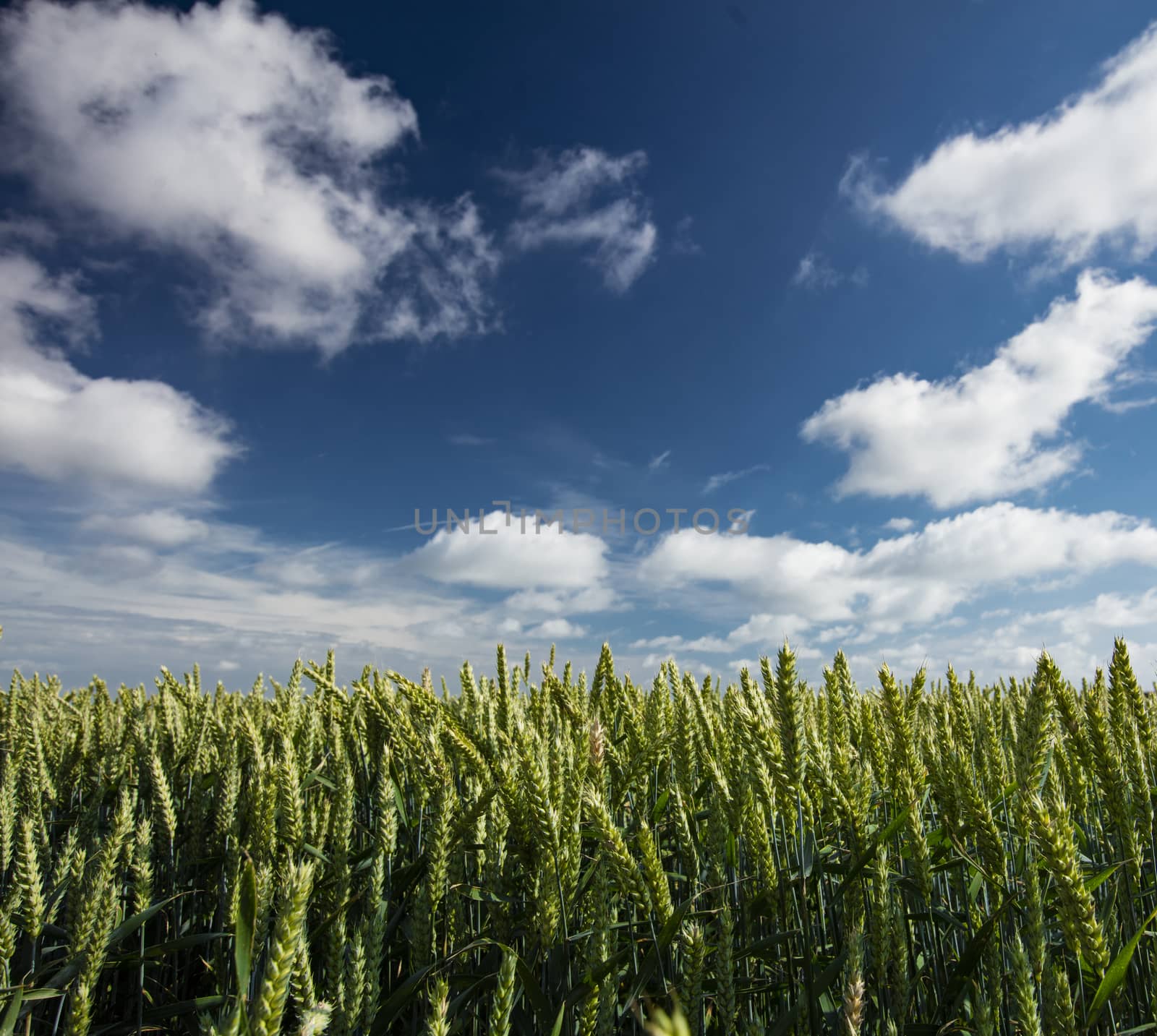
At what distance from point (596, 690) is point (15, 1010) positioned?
2.55m

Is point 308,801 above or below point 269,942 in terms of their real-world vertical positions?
above

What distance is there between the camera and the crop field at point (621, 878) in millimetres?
1719

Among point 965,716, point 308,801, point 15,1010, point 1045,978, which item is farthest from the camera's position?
point 308,801

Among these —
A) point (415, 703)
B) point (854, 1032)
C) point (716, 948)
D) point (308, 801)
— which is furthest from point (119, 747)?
point (854, 1032)

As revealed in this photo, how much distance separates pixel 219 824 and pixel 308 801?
449 mm

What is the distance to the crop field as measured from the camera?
1719mm

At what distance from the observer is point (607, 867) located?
73.2 inches

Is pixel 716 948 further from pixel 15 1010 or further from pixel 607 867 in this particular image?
pixel 15 1010

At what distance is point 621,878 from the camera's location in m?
1.72

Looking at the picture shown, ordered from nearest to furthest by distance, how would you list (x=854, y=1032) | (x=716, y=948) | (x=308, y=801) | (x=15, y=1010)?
(x=854, y=1032), (x=716, y=948), (x=15, y=1010), (x=308, y=801)

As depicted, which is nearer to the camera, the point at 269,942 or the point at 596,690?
the point at 269,942

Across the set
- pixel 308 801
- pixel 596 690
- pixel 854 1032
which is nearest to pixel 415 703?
pixel 308 801

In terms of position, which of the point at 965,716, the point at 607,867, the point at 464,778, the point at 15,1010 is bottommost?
the point at 15,1010

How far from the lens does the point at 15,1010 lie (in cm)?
190
